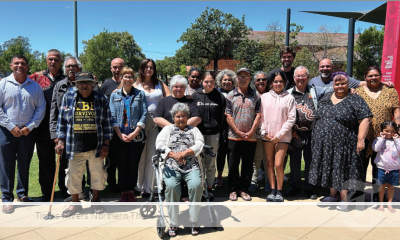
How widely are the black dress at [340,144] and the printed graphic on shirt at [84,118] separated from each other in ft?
10.7

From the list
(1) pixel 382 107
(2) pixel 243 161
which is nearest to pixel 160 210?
(2) pixel 243 161

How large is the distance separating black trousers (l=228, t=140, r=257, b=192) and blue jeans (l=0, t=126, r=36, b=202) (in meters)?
3.09

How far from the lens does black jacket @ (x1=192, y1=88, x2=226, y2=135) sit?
14.8 ft

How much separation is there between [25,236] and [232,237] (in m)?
2.38

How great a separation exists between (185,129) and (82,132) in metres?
1.38

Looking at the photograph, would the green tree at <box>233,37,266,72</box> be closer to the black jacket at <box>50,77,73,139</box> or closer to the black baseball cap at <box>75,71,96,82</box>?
the black jacket at <box>50,77,73,139</box>

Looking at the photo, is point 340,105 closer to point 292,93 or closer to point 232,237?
point 292,93

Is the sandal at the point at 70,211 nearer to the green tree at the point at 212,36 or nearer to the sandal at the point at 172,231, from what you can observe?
the sandal at the point at 172,231

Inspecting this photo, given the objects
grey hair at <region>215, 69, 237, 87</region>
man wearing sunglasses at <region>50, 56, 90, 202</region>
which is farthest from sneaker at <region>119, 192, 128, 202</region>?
grey hair at <region>215, 69, 237, 87</region>

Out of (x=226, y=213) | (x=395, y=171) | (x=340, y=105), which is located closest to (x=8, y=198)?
(x=226, y=213)

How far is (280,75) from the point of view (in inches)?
179

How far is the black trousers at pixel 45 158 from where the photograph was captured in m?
4.49

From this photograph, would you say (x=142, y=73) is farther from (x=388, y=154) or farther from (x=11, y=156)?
(x=388, y=154)

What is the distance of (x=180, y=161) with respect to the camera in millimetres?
3621
